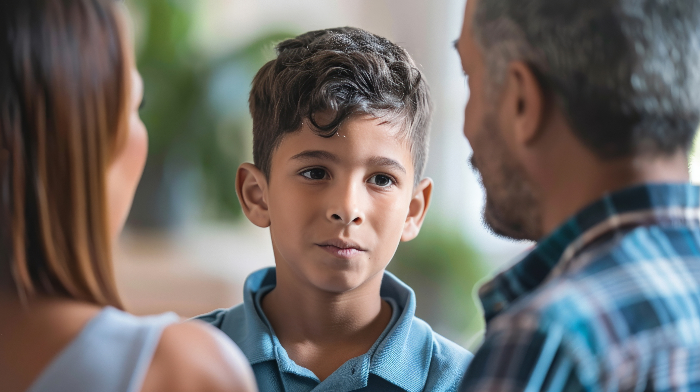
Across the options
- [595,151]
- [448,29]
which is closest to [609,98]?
[595,151]

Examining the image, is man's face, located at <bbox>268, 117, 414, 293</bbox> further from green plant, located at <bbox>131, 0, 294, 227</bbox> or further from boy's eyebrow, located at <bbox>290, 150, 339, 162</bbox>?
green plant, located at <bbox>131, 0, 294, 227</bbox>

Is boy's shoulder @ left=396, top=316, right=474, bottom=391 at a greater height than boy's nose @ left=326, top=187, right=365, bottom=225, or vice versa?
boy's nose @ left=326, top=187, right=365, bottom=225

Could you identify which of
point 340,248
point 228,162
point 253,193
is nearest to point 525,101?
point 340,248

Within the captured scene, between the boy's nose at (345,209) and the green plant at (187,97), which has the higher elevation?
the green plant at (187,97)

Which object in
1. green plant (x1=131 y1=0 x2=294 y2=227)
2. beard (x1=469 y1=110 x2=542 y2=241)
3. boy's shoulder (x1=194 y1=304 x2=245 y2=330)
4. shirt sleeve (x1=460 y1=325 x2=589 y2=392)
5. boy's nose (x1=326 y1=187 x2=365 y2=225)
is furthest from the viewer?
green plant (x1=131 y1=0 x2=294 y2=227)

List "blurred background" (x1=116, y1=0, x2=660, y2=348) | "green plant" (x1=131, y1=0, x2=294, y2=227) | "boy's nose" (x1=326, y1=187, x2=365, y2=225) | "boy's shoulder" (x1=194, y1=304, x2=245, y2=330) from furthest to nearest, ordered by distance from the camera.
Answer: "green plant" (x1=131, y1=0, x2=294, y2=227) → "blurred background" (x1=116, y1=0, x2=660, y2=348) → "boy's shoulder" (x1=194, y1=304, x2=245, y2=330) → "boy's nose" (x1=326, y1=187, x2=365, y2=225)

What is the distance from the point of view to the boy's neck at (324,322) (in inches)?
28.1

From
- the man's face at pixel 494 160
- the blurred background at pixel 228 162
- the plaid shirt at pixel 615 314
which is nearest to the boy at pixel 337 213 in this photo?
the man's face at pixel 494 160

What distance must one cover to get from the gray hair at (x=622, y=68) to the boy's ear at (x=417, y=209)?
33cm

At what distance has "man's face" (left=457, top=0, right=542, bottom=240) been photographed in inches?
19.4

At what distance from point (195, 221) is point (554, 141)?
1332mm

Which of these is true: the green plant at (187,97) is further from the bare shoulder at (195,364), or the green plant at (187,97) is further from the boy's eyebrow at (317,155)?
the bare shoulder at (195,364)

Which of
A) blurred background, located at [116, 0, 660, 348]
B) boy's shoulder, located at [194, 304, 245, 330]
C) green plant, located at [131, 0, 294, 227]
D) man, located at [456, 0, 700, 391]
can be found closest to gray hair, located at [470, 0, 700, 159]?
man, located at [456, 0, 700, 391]

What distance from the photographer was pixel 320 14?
156 centimetres
